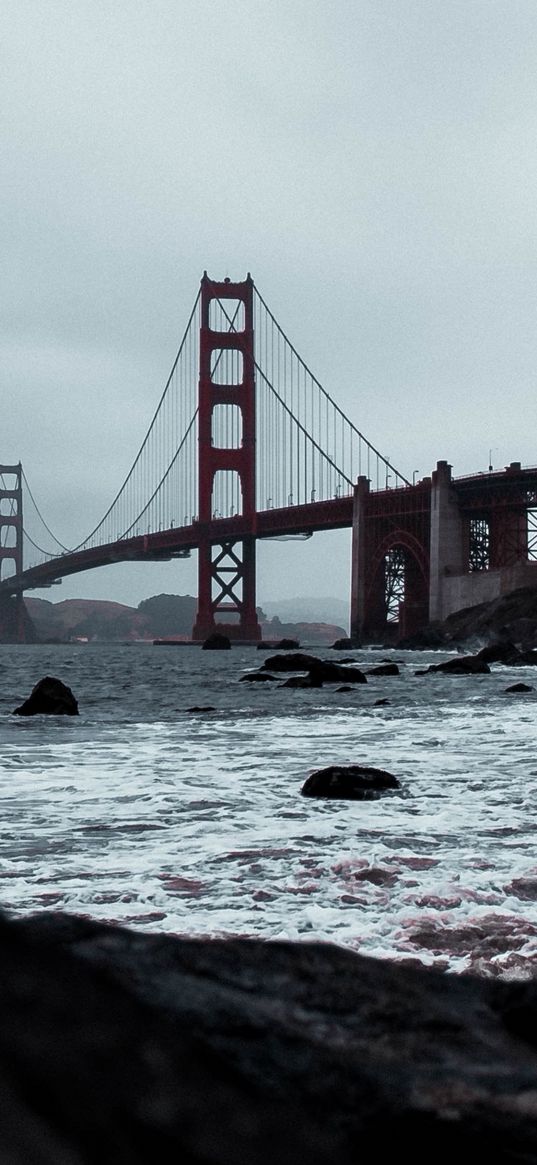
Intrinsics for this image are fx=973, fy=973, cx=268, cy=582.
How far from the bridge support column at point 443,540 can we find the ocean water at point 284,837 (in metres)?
40.9

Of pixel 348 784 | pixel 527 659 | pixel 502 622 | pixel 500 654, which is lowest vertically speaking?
pixel 527 659

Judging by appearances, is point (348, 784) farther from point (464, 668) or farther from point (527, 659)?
point (527, 659)

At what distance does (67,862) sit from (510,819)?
8.26 feet

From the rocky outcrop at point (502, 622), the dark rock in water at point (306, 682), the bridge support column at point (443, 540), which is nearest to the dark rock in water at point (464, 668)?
the dark rock in water at point (306, 682)

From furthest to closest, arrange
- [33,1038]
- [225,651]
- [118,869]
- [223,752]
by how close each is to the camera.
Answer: [225,651]
[223,752]
[118,869]
[33,1038]

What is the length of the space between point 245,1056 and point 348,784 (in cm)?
562

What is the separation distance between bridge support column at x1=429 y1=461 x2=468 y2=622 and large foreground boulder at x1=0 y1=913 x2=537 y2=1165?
51541 mm

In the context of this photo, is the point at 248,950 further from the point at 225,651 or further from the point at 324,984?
the point at 225,651

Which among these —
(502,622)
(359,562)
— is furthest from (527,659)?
(359,562)

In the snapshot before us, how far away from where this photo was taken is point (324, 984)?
1.02 meters

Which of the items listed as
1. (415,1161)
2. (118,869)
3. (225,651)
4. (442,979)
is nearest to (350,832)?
(118,869)

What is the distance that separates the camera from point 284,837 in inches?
198

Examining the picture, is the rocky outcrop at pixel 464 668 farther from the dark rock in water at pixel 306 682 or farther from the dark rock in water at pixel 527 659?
the dark rock in water at pixel 527 659

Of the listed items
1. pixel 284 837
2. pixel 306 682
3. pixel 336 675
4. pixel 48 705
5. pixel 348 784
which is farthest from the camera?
pixel 336 675
